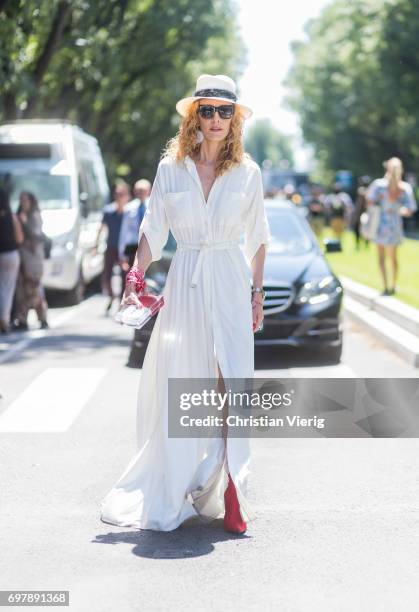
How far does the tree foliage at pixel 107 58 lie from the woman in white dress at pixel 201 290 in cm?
→ 1702

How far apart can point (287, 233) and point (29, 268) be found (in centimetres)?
373

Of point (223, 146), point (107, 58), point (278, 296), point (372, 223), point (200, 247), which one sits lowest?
point (278, 296)

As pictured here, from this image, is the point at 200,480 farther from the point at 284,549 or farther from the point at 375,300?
the point at 375,300

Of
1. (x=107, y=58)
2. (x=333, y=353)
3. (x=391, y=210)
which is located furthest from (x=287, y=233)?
(x=107, y=58)

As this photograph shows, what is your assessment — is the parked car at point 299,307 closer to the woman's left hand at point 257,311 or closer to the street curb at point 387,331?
the street curb at point 387,331

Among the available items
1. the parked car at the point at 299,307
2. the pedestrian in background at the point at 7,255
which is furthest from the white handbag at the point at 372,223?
the pedestrian in background at the point at 7,255

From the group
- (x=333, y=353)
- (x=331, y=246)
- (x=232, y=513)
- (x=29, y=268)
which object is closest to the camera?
(x=232, y=513)

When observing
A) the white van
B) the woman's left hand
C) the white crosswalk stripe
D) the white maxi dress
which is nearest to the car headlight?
the white crosswalk stripe

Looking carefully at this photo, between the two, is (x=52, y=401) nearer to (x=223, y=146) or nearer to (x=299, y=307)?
(x=299, y=307)

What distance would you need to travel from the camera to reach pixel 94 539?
5.15 m

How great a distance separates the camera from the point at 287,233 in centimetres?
1271

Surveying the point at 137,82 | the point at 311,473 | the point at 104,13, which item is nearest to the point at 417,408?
the point at 311,473

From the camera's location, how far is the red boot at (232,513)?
206 inches

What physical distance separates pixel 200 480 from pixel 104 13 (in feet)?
88.7
